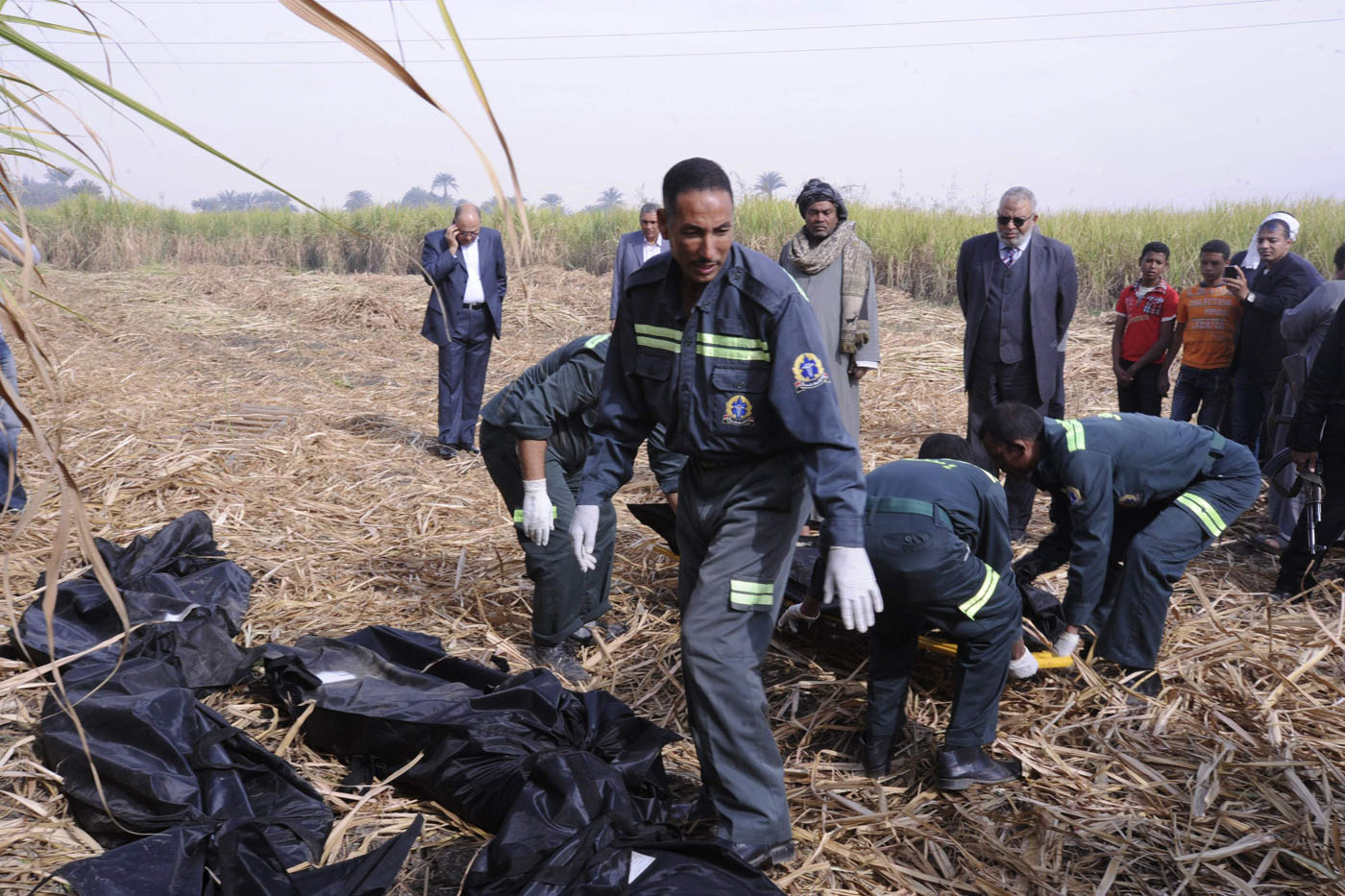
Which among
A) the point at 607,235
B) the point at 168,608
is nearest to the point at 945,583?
the point at 168,608

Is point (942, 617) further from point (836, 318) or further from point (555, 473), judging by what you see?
point (836, 318)

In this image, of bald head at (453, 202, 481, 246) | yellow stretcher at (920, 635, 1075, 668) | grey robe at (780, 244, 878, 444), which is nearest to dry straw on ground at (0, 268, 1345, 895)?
yellow stretcher at (920, 635, 1075, 668)

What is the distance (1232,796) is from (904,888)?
1.15 m

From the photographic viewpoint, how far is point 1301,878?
2633 millimetres

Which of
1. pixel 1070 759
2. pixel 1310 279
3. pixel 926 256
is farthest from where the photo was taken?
pixel 926 256

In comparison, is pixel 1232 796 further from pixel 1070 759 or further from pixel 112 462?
pixel 112 462

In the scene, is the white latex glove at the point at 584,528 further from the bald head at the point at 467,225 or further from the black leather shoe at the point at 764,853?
the bald head at the point at 467,225

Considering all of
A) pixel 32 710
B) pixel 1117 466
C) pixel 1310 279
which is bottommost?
pixel 32 710

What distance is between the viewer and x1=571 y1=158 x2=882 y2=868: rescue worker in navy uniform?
249cm

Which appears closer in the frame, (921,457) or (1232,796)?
(1232,796)

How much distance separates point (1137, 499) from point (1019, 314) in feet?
6.32

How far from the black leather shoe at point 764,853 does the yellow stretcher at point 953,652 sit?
3.60 ft

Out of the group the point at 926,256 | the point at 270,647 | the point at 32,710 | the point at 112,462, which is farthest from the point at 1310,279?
the point at 926,256

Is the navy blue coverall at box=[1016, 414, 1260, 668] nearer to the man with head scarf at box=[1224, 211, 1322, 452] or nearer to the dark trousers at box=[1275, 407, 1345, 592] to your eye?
the dark trousers at box=[1275, 407, 1345, 592]
